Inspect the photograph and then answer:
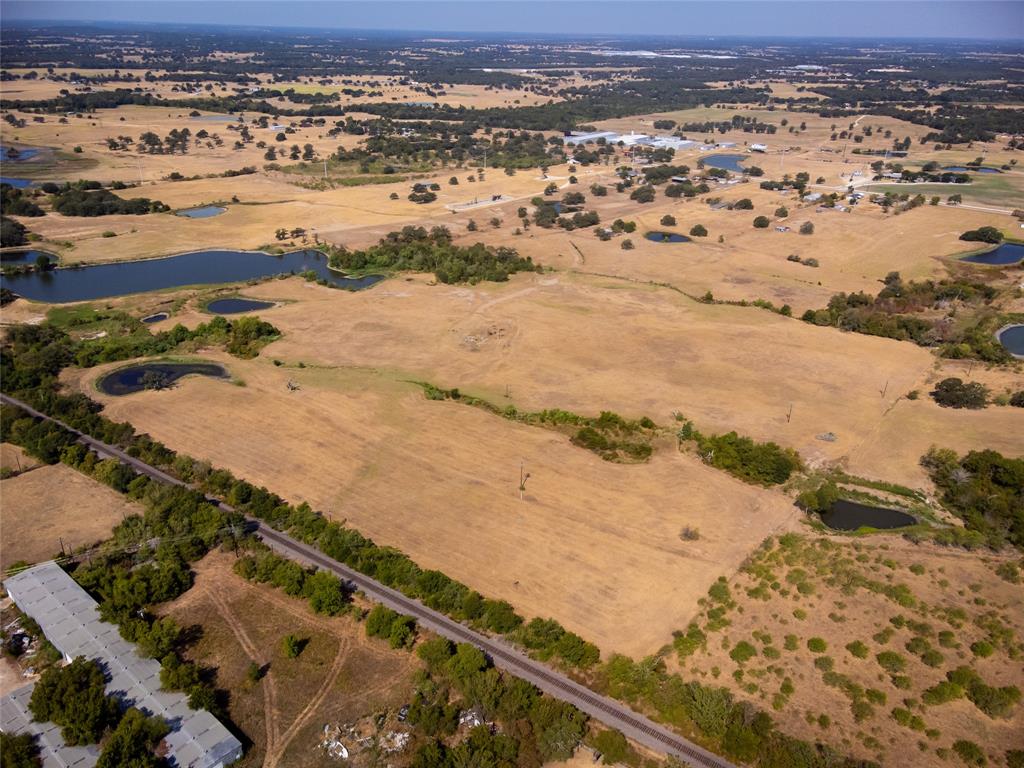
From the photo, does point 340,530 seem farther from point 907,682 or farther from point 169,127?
point 169,127

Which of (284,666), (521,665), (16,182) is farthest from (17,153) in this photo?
(521,665)

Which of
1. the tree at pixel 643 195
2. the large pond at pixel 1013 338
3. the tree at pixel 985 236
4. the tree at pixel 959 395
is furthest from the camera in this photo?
the tree at pixel 643 195

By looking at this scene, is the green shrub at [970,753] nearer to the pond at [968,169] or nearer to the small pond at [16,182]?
the pond at [968,169]

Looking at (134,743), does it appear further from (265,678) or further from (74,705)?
(265,678)

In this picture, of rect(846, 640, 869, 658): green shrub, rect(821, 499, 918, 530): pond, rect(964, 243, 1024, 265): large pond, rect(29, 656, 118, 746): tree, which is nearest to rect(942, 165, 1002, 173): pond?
rect(964, 243, 1024, 265): large pond

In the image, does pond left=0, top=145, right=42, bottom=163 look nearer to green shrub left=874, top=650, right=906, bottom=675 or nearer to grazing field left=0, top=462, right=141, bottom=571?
grazing field left=0, top=462, right=141, bottom=571

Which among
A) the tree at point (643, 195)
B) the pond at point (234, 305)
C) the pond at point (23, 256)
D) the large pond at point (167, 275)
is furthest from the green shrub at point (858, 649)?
the pond at point (23, 256)
